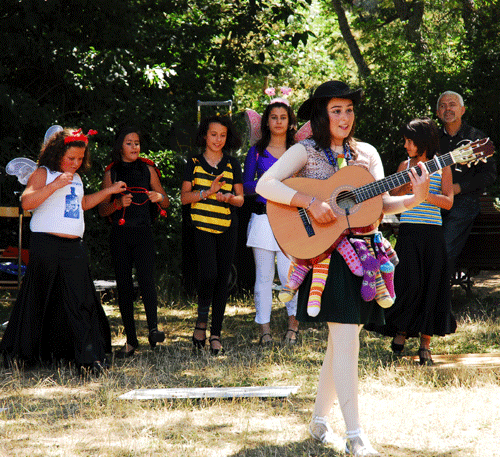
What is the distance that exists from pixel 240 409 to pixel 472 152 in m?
2.05

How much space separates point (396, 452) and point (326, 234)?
3.85ft

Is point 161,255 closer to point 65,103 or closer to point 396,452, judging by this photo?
point 65,103

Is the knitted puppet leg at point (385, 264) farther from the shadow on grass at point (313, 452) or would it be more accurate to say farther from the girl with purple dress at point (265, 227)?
the girl with purple dress at point (265, 227)

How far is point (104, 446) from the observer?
3.47m

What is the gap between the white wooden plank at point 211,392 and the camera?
4262 mm

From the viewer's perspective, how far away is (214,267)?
5711 mm

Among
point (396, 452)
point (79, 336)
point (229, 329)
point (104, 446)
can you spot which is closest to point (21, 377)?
point (79, 336)

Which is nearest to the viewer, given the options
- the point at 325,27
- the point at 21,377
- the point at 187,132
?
the point at 21,377

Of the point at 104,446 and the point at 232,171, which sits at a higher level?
the point at 232,171

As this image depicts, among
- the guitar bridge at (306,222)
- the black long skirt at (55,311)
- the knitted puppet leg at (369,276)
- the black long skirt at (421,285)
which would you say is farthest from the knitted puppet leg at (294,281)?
the black long skirt at (55,311)

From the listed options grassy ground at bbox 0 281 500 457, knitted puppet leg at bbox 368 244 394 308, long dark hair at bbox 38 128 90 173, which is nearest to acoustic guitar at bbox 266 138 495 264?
knitted puppet leg at bbox 368 244 394 308

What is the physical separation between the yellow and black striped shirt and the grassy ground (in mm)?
1123

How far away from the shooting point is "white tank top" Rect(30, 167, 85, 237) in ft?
16.7

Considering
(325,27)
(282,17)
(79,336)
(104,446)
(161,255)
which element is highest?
(325,27)
